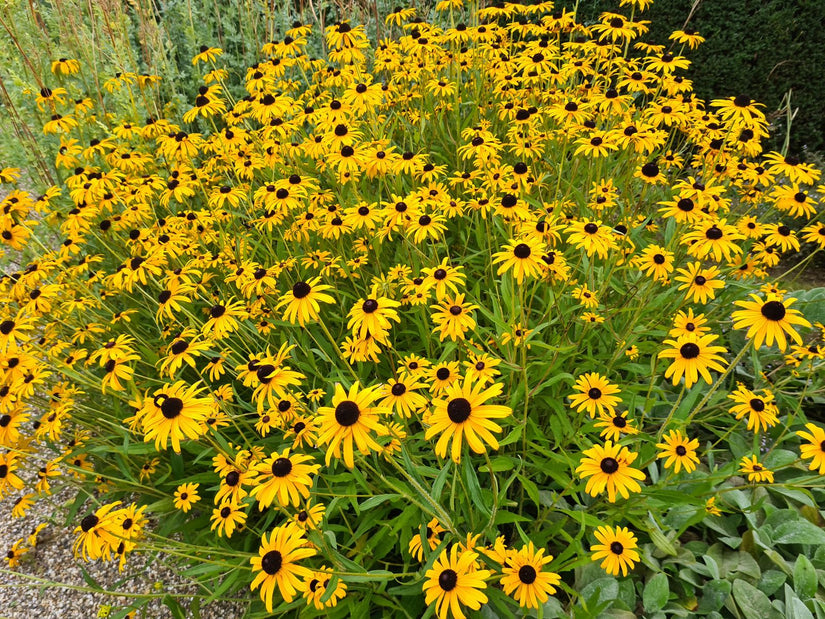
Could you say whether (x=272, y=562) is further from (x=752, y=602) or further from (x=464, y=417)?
(x=752, y=602)

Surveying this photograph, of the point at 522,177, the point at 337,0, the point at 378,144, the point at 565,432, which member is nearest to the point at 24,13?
the point at 337,0

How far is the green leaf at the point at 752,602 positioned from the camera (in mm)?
2107

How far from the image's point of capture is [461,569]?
1551mm

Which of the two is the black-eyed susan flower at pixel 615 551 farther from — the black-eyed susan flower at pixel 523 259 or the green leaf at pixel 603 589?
the black-eyed susan flower at pixel 523 259

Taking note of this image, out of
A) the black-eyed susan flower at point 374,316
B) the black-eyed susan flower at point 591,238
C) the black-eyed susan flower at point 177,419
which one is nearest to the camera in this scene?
the black-eyed susan flower at point 177,419

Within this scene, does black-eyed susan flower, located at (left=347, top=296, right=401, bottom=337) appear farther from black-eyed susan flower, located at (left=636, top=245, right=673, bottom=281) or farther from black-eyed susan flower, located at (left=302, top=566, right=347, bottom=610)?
black-eyed susan flower, located at (left=636, top=245, right=673, bottom=281)

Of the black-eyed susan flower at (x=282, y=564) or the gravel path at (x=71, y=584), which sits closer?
the black-eyed susan flower at (x=282, y=564)

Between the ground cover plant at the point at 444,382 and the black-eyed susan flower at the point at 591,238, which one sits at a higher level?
the black-eyed susan flower at the point at 591,238

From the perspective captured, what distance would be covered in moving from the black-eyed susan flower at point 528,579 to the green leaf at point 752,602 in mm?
1082

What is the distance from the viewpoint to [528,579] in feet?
5.41

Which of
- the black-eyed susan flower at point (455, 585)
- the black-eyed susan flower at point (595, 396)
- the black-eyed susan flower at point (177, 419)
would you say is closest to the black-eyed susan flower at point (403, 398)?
the black-eyed susan flower at point (455, 585)

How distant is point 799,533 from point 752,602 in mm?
443

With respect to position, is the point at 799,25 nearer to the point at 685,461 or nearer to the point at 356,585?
the point at 685,461

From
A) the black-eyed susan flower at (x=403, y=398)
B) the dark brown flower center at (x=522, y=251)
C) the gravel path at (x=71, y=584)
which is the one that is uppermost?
the dark brown flower center at (x=522, y=251)
